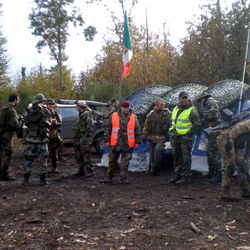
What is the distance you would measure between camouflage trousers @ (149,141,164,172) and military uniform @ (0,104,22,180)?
3088 mm

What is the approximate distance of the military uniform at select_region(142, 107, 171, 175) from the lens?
28.6 ft

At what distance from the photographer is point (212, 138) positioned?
7781 millimetres

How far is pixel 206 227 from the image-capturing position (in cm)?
505

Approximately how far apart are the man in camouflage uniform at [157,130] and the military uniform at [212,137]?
1.06 metres

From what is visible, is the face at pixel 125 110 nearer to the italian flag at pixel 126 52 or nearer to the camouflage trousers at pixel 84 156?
the camouflage trousers at pixel 84 156

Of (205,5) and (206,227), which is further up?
(205,5)

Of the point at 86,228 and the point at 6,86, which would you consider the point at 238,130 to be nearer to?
the point at 86,228

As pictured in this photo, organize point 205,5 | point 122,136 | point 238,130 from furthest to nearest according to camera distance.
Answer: point 205,5 < point 122,136 < point 238,130

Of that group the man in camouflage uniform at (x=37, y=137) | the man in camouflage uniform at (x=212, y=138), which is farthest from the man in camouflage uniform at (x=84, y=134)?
the man in camouflage uniform at (x=212, y=138)

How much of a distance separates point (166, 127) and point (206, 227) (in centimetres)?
393

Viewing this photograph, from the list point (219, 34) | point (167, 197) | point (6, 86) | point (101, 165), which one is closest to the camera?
point (167, 197)

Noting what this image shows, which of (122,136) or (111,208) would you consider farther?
(122,136)

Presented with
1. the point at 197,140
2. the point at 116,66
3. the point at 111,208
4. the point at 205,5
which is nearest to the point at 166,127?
the point at 197,140

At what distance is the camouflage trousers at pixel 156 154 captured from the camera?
870 cm
